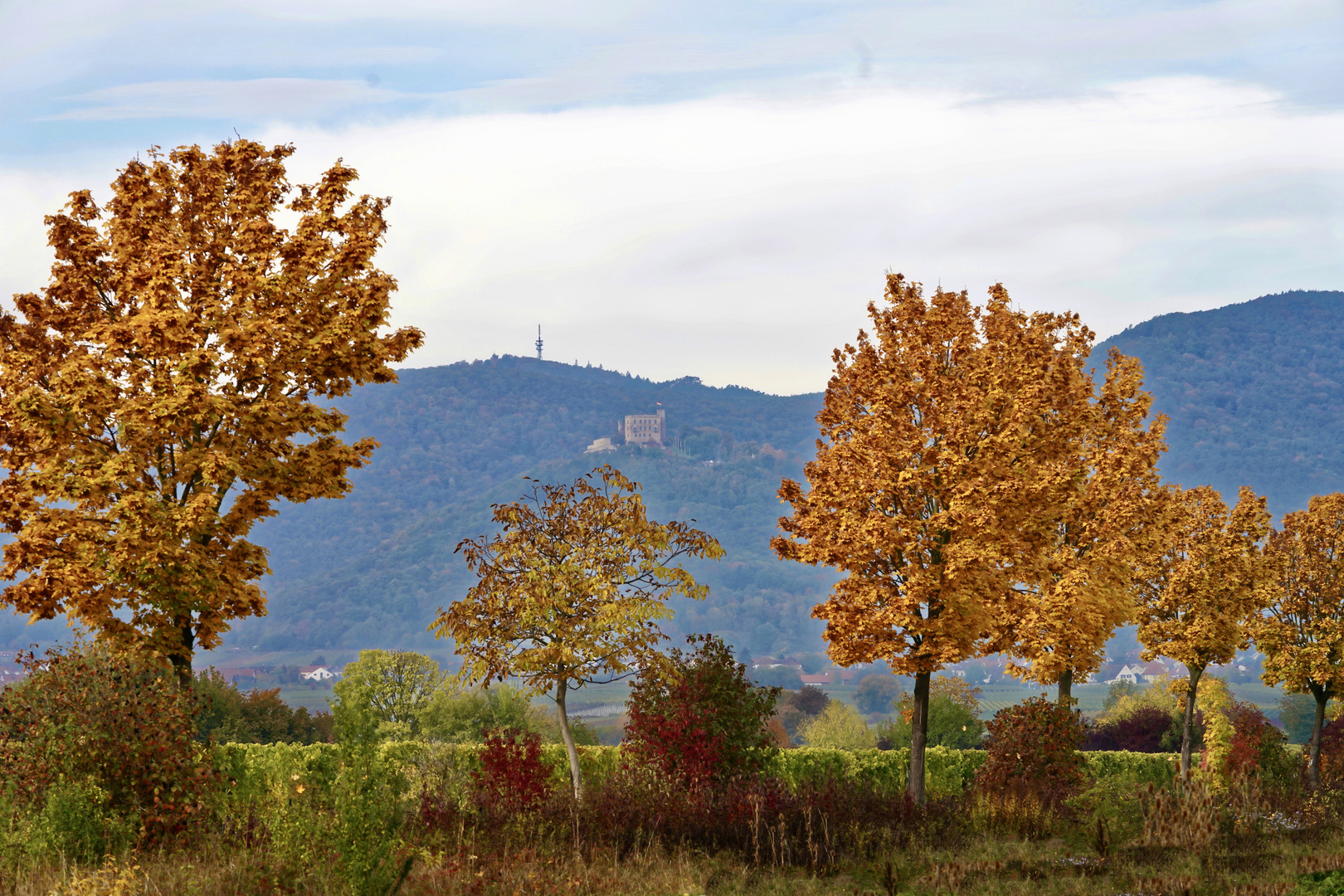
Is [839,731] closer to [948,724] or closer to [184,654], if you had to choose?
[948,724]

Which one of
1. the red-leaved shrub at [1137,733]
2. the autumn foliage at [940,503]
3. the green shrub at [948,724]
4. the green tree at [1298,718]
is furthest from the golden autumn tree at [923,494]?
the green tree at [1298,718]

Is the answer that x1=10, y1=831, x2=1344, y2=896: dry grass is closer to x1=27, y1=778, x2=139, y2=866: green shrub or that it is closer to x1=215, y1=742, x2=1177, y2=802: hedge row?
x1=27, y1=778, x2=139, y2=866: green shrub

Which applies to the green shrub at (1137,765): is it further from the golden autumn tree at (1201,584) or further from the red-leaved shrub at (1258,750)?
the golden autumn tree at (1201,584)

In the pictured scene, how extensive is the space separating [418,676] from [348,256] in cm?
3429

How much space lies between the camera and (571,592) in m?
20.4

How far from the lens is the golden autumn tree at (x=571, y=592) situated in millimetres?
20203

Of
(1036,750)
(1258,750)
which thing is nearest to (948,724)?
(1258,750)

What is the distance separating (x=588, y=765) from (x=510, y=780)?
10.2 metres

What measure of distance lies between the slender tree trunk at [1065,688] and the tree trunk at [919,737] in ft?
12.2

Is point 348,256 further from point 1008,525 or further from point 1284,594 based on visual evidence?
point 1284,594

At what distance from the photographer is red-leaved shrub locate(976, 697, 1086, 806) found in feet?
70.2

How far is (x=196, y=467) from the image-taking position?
16016 mm

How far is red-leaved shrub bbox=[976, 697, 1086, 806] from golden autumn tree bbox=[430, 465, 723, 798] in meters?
6.92

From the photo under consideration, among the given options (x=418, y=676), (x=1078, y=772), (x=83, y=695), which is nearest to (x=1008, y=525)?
(x=1078, y=772)
